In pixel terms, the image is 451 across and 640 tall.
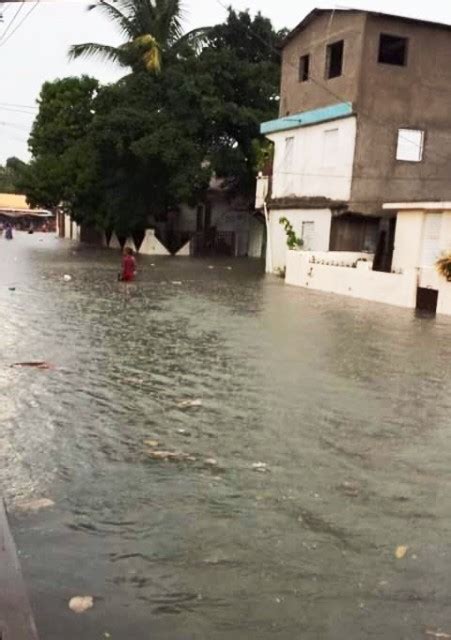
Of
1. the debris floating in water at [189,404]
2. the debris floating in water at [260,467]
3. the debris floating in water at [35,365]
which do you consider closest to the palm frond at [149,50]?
the debris floating in water at [35,365]

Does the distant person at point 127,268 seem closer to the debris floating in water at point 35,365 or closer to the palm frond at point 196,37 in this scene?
the debris floating in water at point 35,365

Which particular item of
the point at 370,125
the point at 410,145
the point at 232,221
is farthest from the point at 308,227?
the point at 232,221

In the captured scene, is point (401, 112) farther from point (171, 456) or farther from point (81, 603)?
point (81, 603)

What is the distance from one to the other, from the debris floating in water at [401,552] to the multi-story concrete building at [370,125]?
61.4ft

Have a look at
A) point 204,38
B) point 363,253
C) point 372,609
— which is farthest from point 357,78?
point 372,609

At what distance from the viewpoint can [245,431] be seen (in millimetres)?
6922

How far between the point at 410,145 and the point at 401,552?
22.4 meters

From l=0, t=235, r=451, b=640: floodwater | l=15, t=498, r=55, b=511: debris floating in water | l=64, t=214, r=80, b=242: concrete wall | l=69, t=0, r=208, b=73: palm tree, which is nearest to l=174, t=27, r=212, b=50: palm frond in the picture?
l=69, t=0, r=208, b=73: palm tree

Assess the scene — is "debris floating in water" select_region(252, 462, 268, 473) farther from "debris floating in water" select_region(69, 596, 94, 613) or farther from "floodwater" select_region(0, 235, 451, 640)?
"debris floating in water" select_region(69, 596, 94, 613)

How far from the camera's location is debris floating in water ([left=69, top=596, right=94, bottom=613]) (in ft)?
12.1

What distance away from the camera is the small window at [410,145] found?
24641 mm

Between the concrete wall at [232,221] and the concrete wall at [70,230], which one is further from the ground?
the concrete wall at [232,221]

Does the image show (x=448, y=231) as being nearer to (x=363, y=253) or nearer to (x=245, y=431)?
(x=363, y=253)

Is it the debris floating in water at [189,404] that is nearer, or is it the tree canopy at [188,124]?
the debris floating in water at [189,404]
